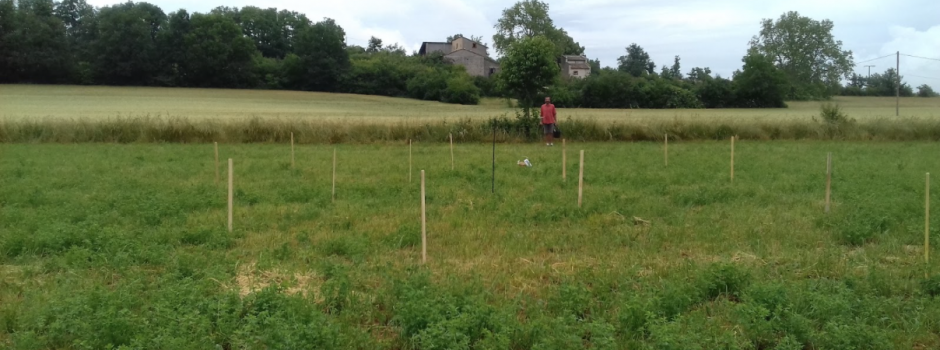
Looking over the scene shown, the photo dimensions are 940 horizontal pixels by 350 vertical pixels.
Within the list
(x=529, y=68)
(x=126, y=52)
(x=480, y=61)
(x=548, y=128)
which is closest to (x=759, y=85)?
(x=529, y=68)

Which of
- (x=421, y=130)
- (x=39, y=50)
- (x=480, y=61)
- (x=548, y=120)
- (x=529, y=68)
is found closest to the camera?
(x=548, y=120)

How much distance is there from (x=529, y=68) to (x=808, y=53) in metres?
52.5

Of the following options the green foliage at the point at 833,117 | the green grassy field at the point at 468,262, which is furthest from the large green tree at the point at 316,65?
the green grassy field at the point at 468,262

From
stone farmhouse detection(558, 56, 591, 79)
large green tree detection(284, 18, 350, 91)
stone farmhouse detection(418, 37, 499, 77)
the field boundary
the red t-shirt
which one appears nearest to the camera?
the red t-shirt

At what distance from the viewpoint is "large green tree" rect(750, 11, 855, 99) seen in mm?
66438

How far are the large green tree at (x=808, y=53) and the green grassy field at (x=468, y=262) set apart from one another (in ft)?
199

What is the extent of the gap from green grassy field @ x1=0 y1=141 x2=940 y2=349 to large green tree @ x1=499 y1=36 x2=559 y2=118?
13.1 m

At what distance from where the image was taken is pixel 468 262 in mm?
6938

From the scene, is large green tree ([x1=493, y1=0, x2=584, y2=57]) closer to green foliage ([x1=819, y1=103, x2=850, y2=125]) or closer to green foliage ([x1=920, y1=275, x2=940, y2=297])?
green foliage ([x1=819, y1=103, x2=850, y2=125])

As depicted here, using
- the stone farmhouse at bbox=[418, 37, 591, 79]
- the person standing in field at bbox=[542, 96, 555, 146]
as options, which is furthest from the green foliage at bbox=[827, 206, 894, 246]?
the stone farmhouse at bbox=[418, 37, 591, 79]

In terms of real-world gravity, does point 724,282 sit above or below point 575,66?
below

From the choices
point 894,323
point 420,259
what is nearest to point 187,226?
point 420,259

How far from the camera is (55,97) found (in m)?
44.2

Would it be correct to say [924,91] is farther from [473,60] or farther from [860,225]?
[860,225]
